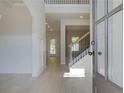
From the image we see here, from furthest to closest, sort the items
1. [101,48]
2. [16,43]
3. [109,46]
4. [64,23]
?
[64,23]
[16,43]
[101,48]
[109,46]

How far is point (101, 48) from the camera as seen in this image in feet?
6.35

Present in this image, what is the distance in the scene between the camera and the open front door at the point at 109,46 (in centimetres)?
148

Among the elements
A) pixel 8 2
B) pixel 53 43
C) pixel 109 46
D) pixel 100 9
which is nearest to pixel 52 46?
pixel 53 43

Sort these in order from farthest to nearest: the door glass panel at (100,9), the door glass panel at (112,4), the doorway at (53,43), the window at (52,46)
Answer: the window at (52,46), the doorway at (53,43), the door glass panel at (100,9), the door glass panel at (112,4)

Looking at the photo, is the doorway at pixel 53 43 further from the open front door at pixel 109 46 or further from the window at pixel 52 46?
the open front door at pixel 109 46

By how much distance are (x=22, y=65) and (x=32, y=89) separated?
2.91m

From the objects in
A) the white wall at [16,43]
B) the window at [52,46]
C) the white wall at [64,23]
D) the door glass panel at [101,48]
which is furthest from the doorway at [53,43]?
the door glass panel at [101,48]

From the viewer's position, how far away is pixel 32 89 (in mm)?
5383

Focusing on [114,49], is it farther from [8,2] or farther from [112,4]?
[8,2]

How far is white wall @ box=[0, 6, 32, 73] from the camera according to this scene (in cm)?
814

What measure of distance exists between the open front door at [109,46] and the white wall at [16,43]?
6317 millimetres

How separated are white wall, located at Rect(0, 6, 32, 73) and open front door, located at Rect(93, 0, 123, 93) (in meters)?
6.32

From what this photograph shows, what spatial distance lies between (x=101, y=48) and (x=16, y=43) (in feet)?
21.7

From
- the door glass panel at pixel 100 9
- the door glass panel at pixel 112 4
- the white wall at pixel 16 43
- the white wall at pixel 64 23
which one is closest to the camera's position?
the door glass panel at pixel 112 4
